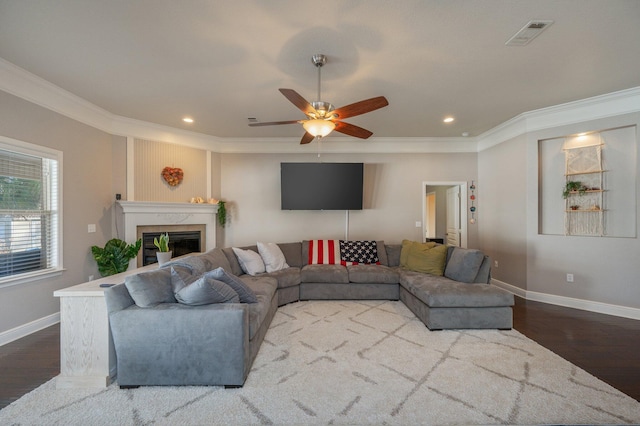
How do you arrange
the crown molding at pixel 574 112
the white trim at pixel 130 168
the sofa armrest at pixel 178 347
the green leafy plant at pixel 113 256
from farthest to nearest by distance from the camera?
the white trim at pixel 130 168 < the green leafy plant at pixel 113 256 < the crown molding at pixel 574 112 < the sofa armrest at pixel 178 347

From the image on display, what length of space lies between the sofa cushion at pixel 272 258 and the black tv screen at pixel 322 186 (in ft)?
3.37

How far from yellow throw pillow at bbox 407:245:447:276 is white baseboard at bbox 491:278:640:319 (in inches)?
60.7

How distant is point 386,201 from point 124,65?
4376 millimetres

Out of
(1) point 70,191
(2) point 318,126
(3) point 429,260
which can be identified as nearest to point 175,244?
(1) point 70,191

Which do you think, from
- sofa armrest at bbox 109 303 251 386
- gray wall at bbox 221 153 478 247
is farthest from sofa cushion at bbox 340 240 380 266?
sofa armrest at bbox 109 303 251 386

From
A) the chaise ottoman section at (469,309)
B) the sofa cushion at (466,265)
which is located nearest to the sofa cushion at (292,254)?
the chaise ottoman section at (469,309)

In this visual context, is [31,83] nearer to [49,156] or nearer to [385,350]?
[49,156]

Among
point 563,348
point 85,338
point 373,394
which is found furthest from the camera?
point 563,348

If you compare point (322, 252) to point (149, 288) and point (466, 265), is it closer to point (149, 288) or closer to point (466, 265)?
point (466, 265)

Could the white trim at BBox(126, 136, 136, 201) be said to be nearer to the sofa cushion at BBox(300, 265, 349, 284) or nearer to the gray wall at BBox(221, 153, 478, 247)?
the gray wall at BBox(221, 153, 478, 247)

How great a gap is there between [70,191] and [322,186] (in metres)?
3.58

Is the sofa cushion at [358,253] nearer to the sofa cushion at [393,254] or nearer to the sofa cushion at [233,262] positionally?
the sofa cushion at [393,254]

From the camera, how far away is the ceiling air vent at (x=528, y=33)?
212 cm

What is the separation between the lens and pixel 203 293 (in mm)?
2020
